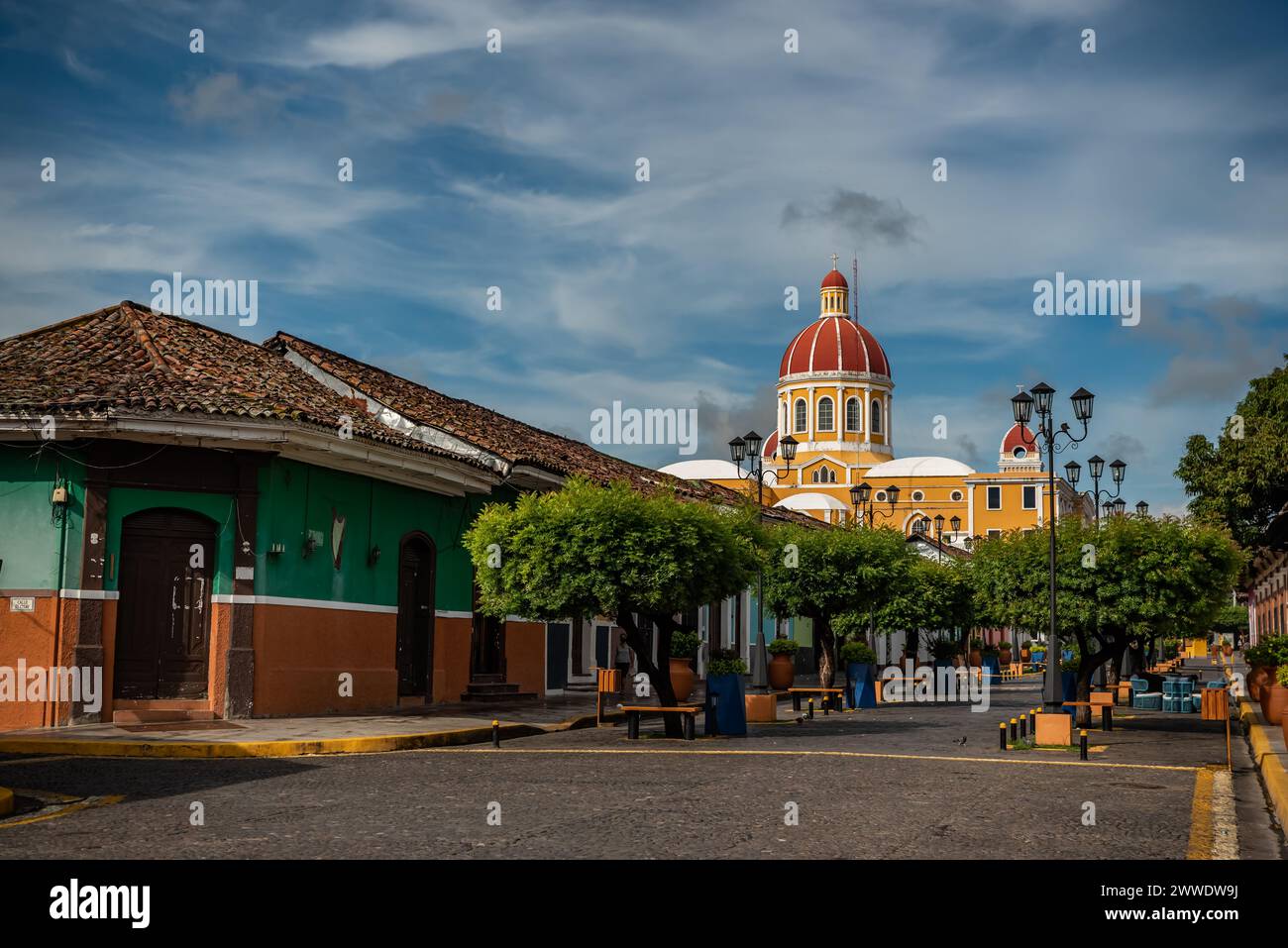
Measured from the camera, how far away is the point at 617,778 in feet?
43.4

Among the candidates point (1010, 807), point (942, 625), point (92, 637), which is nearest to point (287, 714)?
point (92, 637)

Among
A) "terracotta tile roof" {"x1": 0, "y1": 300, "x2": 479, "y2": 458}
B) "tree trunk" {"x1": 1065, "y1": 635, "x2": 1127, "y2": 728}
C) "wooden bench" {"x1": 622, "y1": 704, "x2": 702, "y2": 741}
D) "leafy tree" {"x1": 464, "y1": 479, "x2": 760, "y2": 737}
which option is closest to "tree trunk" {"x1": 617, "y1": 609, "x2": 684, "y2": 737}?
"leafy tree" {"x1": 464, "y1": 479, "x2": 760, "y2": 737}

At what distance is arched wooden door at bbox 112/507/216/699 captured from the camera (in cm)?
1853

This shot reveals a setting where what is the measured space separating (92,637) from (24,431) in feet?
9.54

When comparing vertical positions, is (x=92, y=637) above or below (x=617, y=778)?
above

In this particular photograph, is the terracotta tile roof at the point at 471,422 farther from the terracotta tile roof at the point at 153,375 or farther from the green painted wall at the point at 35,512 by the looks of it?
the green painted wall at the point at 35,512

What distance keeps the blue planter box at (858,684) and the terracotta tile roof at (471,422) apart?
4810 mm

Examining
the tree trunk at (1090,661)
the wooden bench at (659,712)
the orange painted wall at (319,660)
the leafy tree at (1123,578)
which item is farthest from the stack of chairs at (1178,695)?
the orange painted wall at (319,660)

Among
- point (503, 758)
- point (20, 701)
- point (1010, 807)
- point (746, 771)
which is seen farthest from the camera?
A: point (20, 701)

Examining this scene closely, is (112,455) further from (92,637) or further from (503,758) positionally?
(503,758)

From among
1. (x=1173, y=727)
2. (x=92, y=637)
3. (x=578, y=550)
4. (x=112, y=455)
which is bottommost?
(x=1173, y=727)

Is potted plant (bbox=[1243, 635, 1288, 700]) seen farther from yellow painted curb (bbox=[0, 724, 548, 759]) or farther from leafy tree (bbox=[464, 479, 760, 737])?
yellow painted curb (bbox=[0, 724, 548, 759])

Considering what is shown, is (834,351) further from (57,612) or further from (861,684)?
(57,612)

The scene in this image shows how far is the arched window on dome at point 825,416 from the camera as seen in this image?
105 metres
